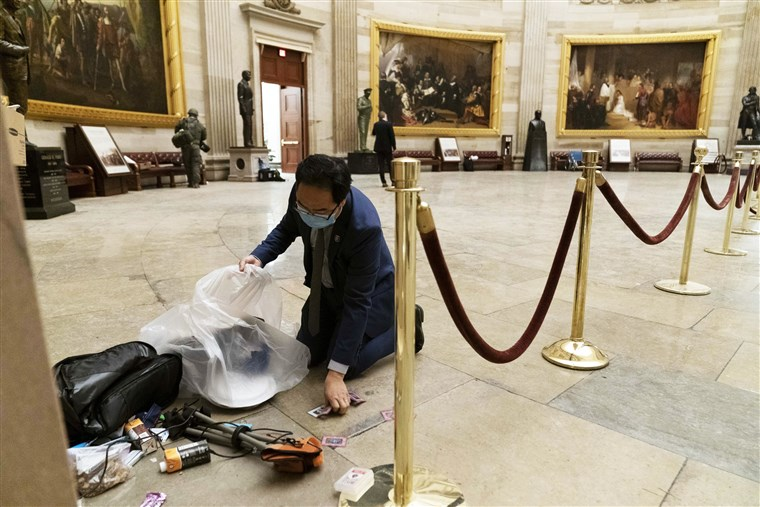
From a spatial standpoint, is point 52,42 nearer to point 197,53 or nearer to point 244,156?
point 197,53

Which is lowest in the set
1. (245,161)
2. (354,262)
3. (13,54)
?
(354,262)

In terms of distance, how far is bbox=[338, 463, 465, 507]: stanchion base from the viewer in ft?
5.20

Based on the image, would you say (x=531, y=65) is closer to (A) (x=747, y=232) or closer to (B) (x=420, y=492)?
(A) (x=747, y=232)

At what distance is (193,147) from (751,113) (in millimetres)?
17753

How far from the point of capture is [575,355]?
8.72 feet

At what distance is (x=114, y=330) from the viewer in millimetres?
2918

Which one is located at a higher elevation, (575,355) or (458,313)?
(458,313)

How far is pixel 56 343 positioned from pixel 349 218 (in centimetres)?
177

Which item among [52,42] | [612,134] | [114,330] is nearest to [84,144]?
[52,42]

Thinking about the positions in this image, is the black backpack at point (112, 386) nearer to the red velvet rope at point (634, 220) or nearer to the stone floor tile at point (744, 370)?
the red velvet rope at point (634, 220)

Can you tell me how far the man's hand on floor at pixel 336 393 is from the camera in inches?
82.4

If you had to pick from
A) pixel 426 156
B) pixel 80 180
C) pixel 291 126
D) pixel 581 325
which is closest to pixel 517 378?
pixel 581 325

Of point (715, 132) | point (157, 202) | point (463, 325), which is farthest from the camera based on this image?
point (715, 132)

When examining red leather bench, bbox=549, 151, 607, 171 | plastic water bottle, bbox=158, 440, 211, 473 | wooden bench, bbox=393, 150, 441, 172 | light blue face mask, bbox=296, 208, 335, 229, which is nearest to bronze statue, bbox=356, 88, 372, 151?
wooden bench, bbox=393, 150, 441, 172
